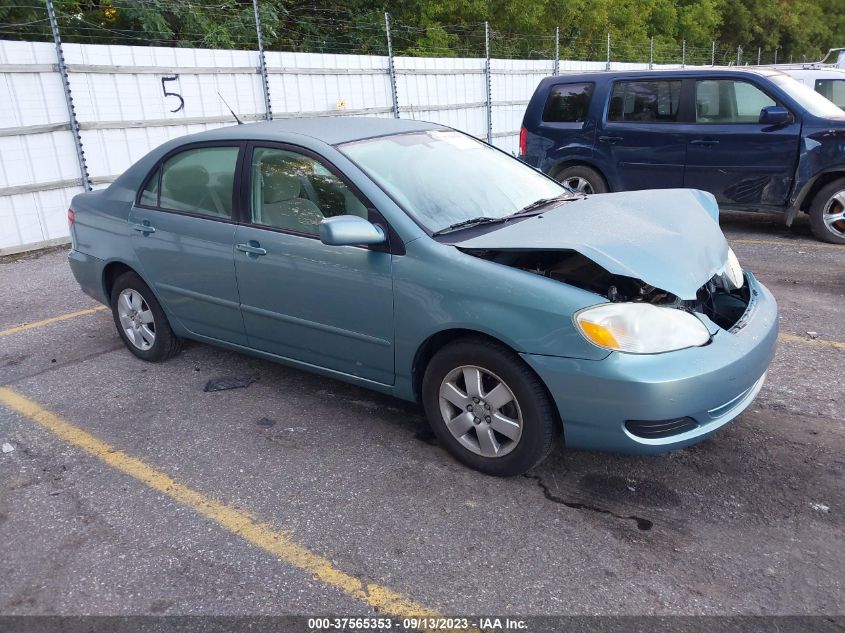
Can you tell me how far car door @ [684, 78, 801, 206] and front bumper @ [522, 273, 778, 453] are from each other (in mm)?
5174

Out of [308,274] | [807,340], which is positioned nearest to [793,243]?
[807,340]

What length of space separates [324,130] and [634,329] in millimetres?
2113

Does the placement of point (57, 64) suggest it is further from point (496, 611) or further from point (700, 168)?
point (496, 611)

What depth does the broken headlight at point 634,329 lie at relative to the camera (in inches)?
116


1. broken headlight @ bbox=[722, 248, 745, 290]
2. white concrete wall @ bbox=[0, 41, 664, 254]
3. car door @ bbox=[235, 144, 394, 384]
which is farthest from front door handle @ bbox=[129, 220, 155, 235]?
white concrete wall @ bbox=[0, 41, 664, 254]

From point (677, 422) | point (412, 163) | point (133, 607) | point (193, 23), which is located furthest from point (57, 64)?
point (677, 422)

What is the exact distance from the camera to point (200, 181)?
14.4ft

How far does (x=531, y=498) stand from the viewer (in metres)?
3.22

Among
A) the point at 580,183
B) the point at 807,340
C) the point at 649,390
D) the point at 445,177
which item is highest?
the point at 445,177

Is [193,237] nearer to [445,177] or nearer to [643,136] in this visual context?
[445,177]

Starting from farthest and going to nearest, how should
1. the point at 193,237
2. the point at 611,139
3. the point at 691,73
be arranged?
the point at 611,139
the point at 691,73
the point at 193,237

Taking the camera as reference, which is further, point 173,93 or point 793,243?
point 173,93

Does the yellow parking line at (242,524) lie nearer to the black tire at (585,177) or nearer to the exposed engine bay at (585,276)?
the exposed engine bay at (585,276)

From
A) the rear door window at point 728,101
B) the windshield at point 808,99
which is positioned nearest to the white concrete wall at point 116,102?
the rear door window at point 728,101
